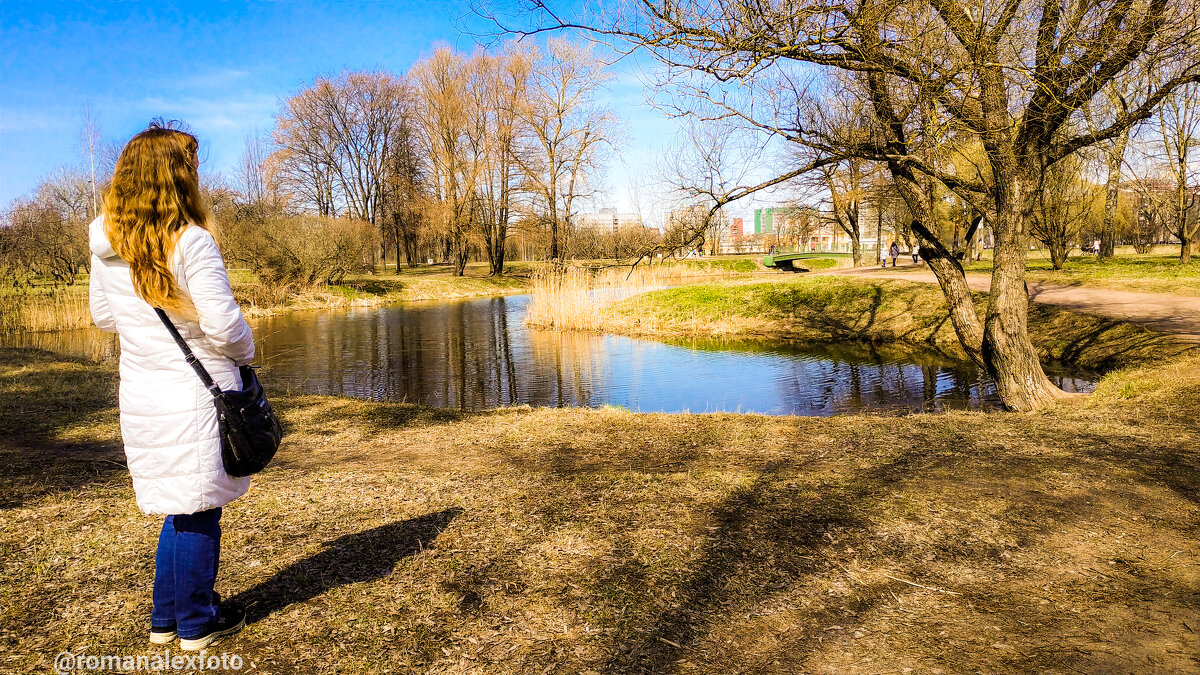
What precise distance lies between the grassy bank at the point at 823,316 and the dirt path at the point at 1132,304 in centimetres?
48

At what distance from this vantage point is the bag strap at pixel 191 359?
2.43 metres

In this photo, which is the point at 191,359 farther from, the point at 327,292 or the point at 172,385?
the point at 327,292

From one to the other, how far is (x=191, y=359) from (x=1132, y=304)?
16.5m

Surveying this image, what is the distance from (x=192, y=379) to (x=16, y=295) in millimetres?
20292

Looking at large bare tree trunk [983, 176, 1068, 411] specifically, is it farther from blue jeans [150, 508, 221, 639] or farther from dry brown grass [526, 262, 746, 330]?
dry brown grass [526, 262, 746, 330]

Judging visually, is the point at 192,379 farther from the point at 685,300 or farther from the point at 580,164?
the point at 580,164

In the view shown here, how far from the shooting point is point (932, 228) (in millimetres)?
7598

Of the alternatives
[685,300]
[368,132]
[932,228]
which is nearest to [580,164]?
[685,300]

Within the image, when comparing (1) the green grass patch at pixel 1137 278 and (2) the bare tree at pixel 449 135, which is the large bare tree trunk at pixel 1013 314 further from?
(2) the bare tree at pixel 449 135

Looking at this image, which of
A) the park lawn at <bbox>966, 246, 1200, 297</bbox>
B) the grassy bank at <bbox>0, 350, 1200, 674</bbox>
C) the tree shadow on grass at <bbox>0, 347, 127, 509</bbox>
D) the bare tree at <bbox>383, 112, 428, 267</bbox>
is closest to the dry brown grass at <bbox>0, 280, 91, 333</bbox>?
the tree shadow on grass at <bbox>0, 347, 127, 509</bbox>

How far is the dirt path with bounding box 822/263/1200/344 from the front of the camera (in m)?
11.3

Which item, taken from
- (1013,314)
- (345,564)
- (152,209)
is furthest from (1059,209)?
(152,209)

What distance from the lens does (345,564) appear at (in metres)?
3.35

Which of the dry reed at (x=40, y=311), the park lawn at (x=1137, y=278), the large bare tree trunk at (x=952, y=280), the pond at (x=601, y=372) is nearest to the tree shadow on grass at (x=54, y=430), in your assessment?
the pond at (x=601, y=372)
